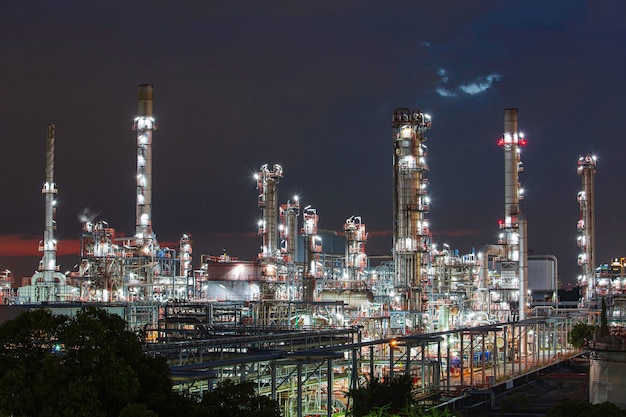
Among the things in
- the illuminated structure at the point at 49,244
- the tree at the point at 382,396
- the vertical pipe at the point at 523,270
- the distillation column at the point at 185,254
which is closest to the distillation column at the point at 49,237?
the illuminated structure at the point at 49,244

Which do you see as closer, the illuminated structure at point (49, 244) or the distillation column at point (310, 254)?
the distillation column at point (310, 254)

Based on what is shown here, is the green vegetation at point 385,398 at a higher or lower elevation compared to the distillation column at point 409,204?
lower

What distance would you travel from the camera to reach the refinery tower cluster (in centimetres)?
7000

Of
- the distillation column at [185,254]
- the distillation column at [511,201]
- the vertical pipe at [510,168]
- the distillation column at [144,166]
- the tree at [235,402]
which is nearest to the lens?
the tree at [235,402]

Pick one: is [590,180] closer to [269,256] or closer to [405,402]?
[269,256]

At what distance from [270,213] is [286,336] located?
51439mm

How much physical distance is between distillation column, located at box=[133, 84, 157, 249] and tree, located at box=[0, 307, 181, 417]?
186ft

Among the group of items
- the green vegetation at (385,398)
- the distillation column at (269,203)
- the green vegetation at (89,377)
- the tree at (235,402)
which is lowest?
the green vegetation at (385,398)

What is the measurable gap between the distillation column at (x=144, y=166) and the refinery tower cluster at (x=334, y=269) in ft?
0.25

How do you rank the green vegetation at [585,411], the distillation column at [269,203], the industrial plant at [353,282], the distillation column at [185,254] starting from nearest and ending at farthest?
the green vegetation at [585,411]
the industrial plant at [353,282]
the distillation column at [269,203]
the distillation column at [185,254]

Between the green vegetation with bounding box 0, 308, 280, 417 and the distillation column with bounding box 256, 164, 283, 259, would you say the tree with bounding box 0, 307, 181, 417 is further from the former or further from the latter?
the distillation column with bounding box 256, 164, 283, 259

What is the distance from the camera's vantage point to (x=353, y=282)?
275 ft

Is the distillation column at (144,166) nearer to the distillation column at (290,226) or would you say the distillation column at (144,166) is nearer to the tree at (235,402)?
the distillation column at (290,226)

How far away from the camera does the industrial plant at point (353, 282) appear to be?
64875 mm
